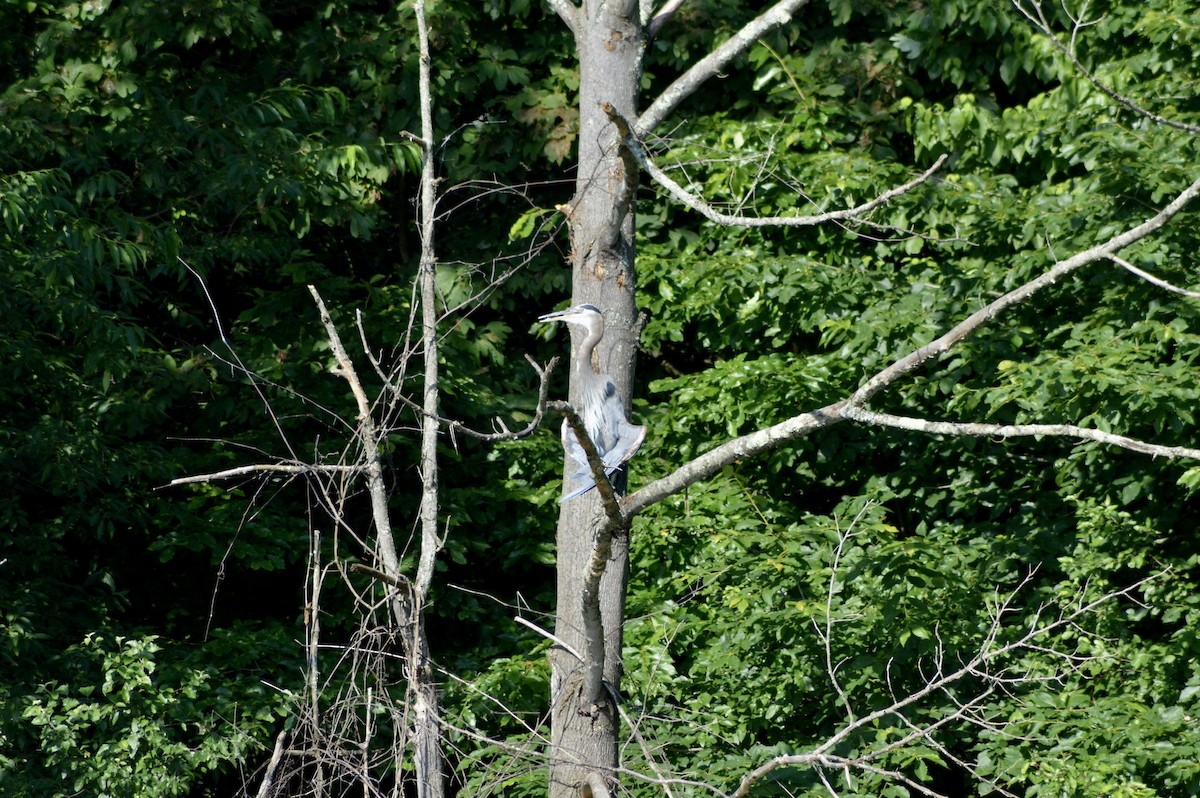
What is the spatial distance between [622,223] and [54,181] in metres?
2.42

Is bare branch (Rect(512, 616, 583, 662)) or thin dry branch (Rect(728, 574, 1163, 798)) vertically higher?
bare branch (Rect(512, 616, 583, 662))

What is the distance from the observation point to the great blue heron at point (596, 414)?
4117mm

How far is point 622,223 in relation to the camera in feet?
15.0

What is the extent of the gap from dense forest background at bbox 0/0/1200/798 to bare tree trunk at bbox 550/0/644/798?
406mm

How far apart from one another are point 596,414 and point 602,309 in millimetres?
458

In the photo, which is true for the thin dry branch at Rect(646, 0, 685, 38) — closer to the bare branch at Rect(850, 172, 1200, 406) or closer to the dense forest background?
the dense forest background

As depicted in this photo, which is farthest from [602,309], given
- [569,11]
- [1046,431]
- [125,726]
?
[125,726]

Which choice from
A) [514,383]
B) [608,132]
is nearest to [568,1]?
[608,132]

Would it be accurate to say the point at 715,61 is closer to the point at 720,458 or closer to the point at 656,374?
the point at 720,458

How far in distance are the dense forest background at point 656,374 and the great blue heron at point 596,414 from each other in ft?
2.08

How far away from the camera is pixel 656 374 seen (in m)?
7.93

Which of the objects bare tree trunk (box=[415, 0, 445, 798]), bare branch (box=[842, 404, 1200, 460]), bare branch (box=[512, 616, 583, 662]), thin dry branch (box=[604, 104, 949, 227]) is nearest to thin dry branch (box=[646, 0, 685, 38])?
bare tree trunk (box=[415, 0, 445, 798])

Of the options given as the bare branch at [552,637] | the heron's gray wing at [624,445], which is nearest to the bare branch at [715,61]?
the heron's gray wing at [624,445]

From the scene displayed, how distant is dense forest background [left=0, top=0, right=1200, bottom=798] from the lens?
5367 mm
